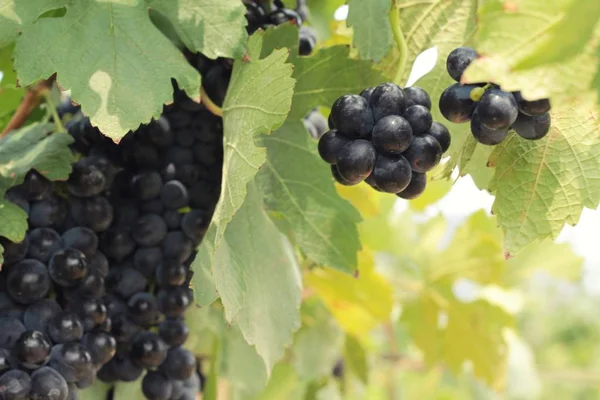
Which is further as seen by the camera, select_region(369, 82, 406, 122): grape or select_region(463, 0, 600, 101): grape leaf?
select_region(369, 82, 406, 122): grape

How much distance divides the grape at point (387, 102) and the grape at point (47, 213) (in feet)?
1.31

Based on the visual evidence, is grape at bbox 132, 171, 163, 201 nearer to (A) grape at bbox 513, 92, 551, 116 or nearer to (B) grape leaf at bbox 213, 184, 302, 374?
(B) grape leaf at bbox 213, 184, 302, 374

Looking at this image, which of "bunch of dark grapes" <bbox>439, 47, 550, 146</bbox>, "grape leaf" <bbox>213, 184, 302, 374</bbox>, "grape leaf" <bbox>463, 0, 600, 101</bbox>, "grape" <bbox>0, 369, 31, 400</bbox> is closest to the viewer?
"grape leaf" <bbox>463, 0, 600, 101</bbox>

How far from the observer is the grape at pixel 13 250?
0.83 m

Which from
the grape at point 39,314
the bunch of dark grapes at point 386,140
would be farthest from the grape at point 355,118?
the grape at point 39,314

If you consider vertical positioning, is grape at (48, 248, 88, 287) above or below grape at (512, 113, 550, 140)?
below

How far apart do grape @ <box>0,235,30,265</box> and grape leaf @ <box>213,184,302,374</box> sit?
23cm

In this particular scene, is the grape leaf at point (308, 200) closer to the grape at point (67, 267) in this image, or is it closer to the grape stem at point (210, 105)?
the grape stem at point (210, 105)

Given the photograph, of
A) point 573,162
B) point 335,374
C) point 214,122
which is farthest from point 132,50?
point 335,374

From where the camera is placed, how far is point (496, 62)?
0.55 metres

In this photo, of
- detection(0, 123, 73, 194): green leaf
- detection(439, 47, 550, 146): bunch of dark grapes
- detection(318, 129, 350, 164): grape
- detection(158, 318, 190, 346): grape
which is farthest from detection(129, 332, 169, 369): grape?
detection(439, 47, 550, 146): bunch of dark grapes

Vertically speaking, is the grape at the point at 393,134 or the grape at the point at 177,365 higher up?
the grape at the point at 393,134

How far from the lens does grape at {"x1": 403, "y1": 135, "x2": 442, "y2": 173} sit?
2.30 feet

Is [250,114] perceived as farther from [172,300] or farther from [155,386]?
[155,386]
